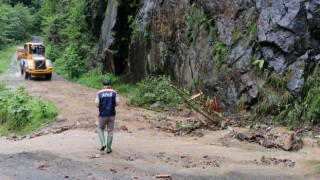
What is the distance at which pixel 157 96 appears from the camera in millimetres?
21406

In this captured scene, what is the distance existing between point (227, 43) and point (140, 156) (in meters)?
9.42

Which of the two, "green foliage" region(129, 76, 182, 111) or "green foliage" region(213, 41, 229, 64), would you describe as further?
"green foliage" region(129, 76, 182, 111)

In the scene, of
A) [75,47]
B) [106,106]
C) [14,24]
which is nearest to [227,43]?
[106,106]

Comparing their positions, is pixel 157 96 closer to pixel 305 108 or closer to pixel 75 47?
pixel 305 108

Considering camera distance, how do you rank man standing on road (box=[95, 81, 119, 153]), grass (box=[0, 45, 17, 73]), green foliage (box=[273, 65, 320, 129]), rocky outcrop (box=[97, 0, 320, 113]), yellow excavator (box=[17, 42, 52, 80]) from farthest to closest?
grass (box=[0, 45, 17, 73]), yellow excavator (box=[17, 42, 52, 80]), rocky outcrop (box=[97, 0, 320, 113]), green foliage (box=[273, 65, 320, 129]), man standing on road (box=[95, 81, 119, 153])

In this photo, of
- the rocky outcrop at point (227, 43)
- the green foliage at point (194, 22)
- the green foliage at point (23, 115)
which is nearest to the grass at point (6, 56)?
the rocky outcrop at point (227, 43)

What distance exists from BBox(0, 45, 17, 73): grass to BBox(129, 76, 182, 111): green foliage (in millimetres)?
21859

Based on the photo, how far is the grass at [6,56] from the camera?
43156 mm

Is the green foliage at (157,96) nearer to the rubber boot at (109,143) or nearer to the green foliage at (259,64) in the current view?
the green foliage at (259,64)

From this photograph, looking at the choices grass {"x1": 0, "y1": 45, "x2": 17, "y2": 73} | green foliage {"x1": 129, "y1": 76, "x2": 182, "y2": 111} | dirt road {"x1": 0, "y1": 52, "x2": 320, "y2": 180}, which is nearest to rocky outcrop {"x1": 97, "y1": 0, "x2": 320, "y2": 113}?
green foliage {"x1": 129, "y1": 76, "x2": 182, "y2": 111}

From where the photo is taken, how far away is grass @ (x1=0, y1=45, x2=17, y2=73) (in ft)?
142

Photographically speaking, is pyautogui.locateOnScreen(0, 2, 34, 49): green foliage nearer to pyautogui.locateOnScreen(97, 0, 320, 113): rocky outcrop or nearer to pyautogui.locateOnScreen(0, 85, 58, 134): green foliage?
pyautogui.locateOnScreen(97, 0, 320, 113): rocky outcrop

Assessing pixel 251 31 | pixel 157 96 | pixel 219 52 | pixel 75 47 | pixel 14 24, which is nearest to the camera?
pixel 251 31

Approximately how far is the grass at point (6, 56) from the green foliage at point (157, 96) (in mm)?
21859
